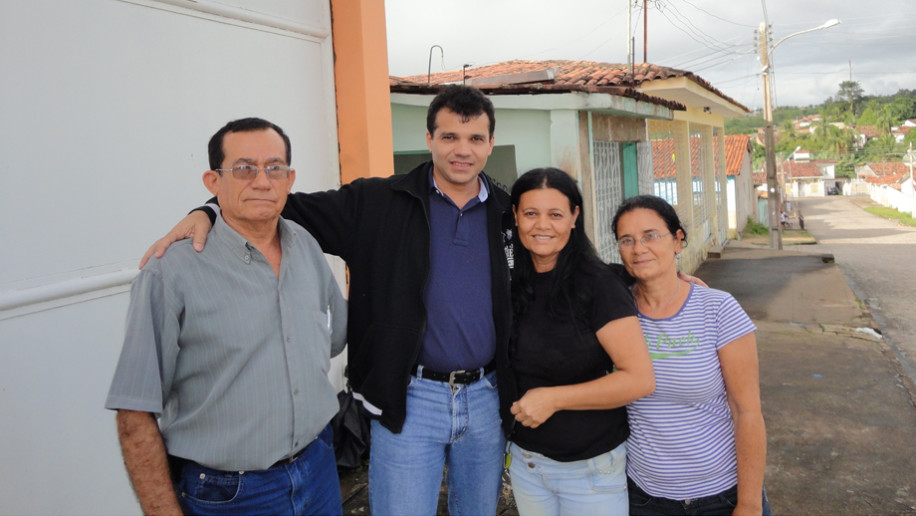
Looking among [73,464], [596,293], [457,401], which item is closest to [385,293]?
[457,401]

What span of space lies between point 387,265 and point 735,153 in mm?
26867

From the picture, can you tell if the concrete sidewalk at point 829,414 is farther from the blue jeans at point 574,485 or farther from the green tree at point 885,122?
the green tree at point 885,122

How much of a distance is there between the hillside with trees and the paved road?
1363 inches

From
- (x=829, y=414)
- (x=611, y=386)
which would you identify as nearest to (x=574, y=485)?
(x=611, y=386)

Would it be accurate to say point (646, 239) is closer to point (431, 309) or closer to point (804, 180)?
point (431, 309)

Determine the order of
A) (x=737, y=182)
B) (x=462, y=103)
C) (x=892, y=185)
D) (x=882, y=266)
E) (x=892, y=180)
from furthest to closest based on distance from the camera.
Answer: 1. (x=892, y=180)
2. (x=892, y=185)
3. (x=737, y=182)
4. (x=882, y=266)
5. (x=462, y=103)

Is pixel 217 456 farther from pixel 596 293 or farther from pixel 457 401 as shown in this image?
pixel 596 293

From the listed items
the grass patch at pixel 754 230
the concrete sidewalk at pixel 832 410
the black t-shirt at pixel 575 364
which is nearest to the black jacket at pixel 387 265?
the black t-shirt at pixel 575 364

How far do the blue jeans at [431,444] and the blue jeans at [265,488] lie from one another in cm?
21

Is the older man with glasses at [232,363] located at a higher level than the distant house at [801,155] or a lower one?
lower

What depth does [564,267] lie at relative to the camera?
213 centimetres

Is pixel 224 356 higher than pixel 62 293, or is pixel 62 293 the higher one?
pixel 62 293

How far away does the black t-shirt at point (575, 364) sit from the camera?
2.03 metres

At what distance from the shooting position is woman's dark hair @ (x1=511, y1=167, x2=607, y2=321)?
2.08m
